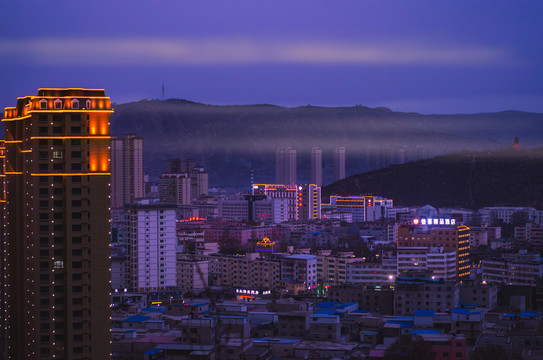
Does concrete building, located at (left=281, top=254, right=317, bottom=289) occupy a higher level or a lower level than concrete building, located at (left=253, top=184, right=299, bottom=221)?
lower

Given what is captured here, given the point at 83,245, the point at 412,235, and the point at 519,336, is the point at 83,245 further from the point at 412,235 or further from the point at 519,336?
the point at 412,235

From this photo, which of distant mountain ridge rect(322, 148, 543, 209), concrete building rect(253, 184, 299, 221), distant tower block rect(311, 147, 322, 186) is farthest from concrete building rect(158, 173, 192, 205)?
distant tower block rect(311, 147, 322, 186)

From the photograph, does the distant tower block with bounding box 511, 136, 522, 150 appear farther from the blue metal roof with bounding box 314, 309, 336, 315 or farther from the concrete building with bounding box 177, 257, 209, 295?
the blue metal roof with bounding box 314, 309, 336, 315

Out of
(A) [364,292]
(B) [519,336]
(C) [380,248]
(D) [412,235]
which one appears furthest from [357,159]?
(B) [519,336]

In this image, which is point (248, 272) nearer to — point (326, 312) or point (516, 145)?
point (326, 312)

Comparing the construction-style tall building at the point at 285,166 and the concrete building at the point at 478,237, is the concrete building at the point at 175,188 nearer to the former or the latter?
the construction-style tall building at the point at 285,166

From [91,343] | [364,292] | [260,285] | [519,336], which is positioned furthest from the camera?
[260,285]
